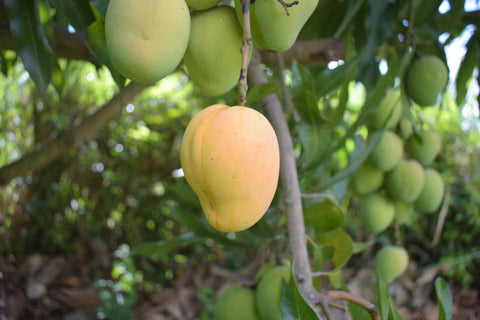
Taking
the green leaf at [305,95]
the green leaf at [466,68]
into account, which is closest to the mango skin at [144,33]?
the green leaf at [305,95]

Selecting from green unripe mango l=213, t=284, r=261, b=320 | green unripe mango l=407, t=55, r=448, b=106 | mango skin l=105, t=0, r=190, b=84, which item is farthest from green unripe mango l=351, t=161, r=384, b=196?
mango skin l=105, t=0, r=190, b=84

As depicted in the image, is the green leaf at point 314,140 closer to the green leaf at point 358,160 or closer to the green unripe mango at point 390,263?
the green leaf at point 358,160

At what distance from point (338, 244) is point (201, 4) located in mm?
513

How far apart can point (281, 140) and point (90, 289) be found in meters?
1.38

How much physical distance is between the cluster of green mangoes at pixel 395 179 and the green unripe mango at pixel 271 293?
20.8 inches

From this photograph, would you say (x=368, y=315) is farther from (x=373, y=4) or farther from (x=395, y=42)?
(x=395, y=42)

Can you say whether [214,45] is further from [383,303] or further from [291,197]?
[383,303]

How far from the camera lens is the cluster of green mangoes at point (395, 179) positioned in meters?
1.15

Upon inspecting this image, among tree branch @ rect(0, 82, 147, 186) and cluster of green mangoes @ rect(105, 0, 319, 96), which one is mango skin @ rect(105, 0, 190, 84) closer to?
cluster of green mangoes @ rect(105, 0, 319, 96)

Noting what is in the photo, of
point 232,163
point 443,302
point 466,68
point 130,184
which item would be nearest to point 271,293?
point 443,302

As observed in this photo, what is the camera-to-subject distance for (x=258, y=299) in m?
0.74

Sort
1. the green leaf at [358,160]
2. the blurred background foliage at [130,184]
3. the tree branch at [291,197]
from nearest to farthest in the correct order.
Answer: the tree branch at [291,197]
the green leaf at [358,160]
the blurred background foliage at [130,184]

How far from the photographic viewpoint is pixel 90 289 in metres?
1.78

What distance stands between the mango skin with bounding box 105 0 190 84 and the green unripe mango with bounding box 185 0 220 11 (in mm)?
57
